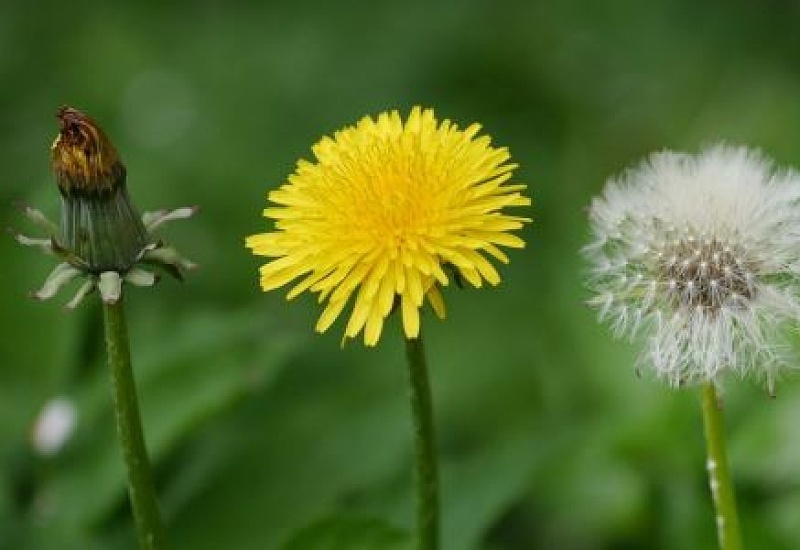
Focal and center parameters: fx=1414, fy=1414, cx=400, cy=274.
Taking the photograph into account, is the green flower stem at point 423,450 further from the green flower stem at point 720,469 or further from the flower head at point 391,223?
the green flower stem at point 720,469

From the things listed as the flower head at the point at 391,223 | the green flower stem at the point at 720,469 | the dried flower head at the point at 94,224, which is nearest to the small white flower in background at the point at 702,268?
the green flower stem at the point at 720,469

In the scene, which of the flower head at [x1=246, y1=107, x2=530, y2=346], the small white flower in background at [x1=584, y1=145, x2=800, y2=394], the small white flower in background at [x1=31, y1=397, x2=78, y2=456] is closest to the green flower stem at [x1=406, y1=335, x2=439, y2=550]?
the flower head at [x1=246, y1=107, x2=530, y2=346]

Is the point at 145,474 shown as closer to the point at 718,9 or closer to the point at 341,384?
the point at 341,384

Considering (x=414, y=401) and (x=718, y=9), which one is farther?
(x=718, y=9)

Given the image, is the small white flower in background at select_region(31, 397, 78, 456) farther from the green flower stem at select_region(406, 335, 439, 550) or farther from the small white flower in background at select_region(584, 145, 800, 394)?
the small white flower in background at select_region(584, 145, 800, 394)

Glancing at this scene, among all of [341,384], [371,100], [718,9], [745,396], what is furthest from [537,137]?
[745,396]
